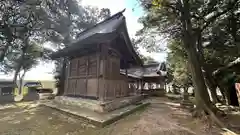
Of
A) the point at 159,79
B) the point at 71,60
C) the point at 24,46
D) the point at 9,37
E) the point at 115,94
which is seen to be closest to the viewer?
the point at 115,94

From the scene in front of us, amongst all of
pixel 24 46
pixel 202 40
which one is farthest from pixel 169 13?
pixel 24 46

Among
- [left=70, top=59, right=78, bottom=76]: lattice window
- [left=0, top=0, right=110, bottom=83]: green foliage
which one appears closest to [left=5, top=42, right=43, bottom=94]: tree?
[left=0, top=0, right=110, bottom=83]: green foliage

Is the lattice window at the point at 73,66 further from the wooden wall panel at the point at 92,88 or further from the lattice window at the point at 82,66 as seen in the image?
the wooden wall panel at the point at 92,88

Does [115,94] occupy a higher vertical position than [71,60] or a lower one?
lower

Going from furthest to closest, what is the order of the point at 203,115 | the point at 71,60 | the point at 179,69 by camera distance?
the point at 179,69, the point at 71,60, the point at 203,115

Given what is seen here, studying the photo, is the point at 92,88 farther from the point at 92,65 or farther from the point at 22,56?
the point at 22,56

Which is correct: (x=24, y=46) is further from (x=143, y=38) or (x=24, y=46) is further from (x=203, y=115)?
(x=203, y=115)

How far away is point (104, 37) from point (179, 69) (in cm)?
1143

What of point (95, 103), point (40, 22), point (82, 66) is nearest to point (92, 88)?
point (95, 103)

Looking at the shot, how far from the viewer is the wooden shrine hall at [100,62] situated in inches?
282

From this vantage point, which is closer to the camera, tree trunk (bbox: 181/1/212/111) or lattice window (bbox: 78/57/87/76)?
Answer: tree trunk (bbox: 181/1/212/111)

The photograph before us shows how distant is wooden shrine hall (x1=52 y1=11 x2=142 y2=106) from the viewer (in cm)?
715

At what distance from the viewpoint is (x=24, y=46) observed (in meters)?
14.0

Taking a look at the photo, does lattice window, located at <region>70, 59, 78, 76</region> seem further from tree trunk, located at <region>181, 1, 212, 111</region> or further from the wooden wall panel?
tree trunk, located at <region>181, 1, 212, 111</region>
